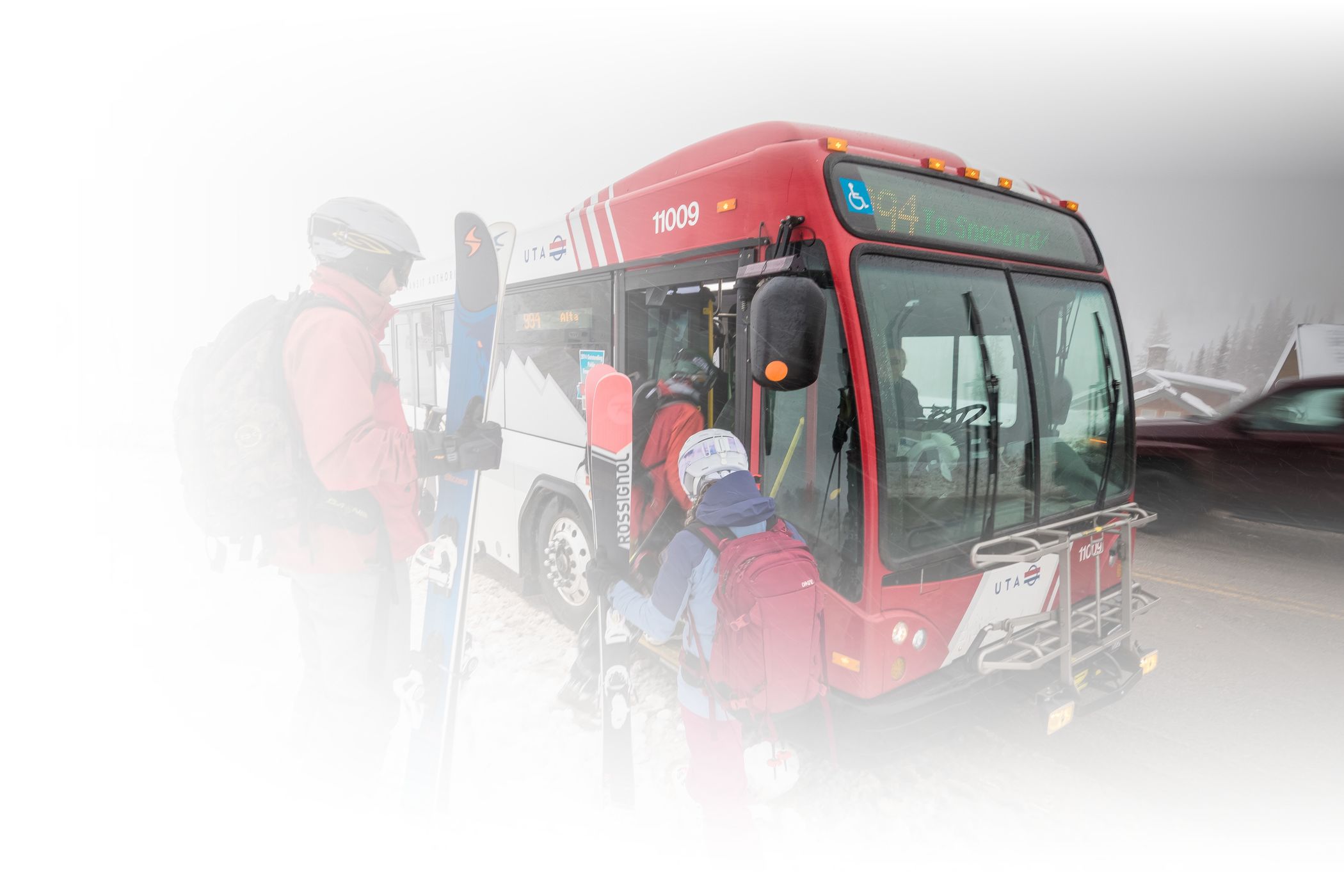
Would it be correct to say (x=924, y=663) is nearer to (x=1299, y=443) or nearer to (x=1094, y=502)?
(x=1094, y=502)

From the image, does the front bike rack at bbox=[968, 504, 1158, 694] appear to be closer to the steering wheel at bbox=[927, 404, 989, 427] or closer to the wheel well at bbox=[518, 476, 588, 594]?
the steering wheel at bbox=[927, 404, 989, 427]

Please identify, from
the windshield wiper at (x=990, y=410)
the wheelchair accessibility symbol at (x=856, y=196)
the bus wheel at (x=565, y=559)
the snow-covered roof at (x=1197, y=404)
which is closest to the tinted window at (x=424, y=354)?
the bus wheel at (x=565, y=559)

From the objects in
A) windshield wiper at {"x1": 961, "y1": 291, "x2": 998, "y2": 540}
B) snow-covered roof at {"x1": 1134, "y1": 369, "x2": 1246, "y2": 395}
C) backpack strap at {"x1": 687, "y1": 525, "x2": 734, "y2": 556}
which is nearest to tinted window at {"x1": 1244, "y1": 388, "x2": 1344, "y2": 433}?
snow-covered roof at {"x1": 1134, "y1": 369, "x2": 1246, "y2": 395}

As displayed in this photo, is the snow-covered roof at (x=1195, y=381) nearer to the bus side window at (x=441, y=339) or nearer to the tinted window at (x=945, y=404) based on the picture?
the tinted window at (x=945, y=404)

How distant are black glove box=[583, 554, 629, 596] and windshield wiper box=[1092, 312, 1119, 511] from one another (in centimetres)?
261

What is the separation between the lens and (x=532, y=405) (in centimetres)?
488

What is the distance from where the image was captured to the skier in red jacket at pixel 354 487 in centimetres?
229

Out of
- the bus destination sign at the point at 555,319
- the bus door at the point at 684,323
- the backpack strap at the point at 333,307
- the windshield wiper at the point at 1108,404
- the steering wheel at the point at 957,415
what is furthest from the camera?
the bus destination sign at the point at 555,319

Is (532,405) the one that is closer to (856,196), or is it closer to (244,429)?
(244,429)

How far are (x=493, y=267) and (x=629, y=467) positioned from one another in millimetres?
1168

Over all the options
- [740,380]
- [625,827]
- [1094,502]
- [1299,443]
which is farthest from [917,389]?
[1299,443]

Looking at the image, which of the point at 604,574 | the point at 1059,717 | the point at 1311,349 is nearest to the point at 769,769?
the point at 604,574

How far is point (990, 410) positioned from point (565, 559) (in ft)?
9.33

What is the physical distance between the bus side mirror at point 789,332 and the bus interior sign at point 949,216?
47cm
